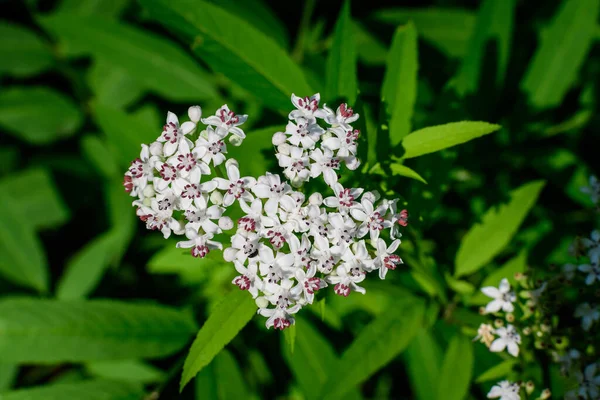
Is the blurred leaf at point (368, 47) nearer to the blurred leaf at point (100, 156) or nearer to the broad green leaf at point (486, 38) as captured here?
the broad green leaf at point (486, 38)

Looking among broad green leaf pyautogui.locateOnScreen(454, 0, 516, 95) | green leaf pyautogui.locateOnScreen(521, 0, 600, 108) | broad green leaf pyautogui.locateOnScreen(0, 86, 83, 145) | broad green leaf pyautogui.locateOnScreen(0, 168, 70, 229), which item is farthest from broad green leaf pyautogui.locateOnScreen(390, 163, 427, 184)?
broad green leaf pyautogui.locateOnScreen(0, 168, 70, 229)

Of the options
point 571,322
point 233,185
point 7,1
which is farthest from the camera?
point 7,1

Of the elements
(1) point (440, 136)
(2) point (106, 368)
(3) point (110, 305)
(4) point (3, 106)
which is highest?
(4) point (3, 106)

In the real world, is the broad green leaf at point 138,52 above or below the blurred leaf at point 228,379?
above

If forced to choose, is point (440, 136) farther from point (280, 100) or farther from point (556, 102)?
point (556, 102)

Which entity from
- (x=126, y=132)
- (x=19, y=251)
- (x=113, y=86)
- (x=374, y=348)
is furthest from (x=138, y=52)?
(x=374, y=348)

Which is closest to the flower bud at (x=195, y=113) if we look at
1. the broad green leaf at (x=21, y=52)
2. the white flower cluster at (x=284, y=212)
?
the white flower cluster at (x=284, y=212)

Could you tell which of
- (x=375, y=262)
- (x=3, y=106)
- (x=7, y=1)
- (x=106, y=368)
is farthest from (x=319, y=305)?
(x=7, y=1)
